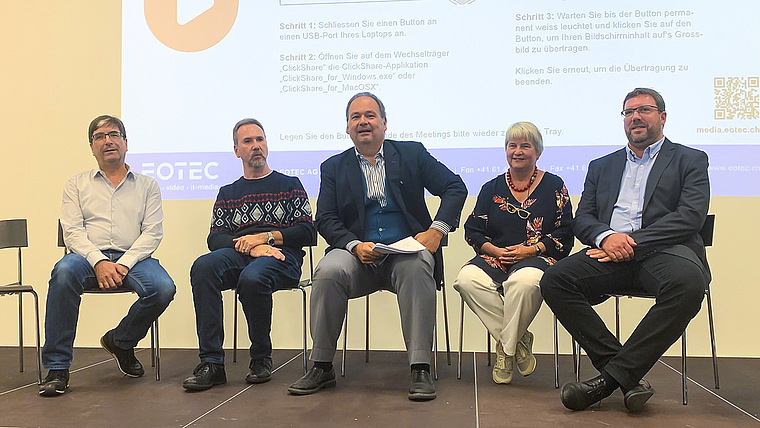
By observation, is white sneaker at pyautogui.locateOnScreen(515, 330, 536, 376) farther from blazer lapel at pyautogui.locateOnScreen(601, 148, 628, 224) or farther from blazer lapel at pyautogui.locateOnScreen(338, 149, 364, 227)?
blazer lapel at pyautogui.locateOnScreen(338, 149, 364, 227)

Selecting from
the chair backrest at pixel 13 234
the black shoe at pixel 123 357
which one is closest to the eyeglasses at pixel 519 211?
the black shoe at pixel 123 357

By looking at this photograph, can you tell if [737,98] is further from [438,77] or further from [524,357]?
[524,357]

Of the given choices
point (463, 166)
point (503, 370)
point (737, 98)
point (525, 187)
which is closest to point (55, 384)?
point (503, 370)

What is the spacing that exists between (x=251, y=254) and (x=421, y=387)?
99cm

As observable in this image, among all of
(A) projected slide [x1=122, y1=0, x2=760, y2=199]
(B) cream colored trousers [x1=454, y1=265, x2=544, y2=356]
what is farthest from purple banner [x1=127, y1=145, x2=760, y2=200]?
(B) cream colored trousers [x1=454, y1=265, x2=544, y2=356]

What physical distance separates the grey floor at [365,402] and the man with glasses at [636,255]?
5.8 inches

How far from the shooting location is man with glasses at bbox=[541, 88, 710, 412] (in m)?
2.16

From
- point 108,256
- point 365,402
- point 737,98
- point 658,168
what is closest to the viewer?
point 365,402

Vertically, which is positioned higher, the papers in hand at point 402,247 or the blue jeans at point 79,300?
the papers in hand at point 402,247

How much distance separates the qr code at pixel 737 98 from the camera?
335 centimetres

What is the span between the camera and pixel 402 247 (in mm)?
2516

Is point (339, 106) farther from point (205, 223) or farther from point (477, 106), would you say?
point (205, 223)

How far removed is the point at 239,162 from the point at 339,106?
67cm

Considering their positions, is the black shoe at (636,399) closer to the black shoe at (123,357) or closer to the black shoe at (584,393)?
the black shoe at (584,393)
